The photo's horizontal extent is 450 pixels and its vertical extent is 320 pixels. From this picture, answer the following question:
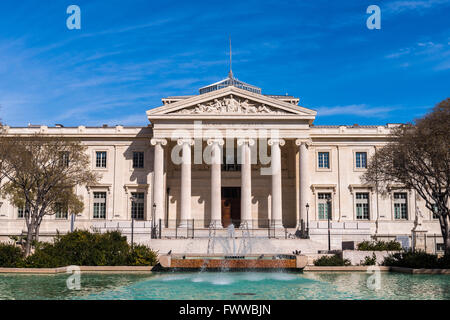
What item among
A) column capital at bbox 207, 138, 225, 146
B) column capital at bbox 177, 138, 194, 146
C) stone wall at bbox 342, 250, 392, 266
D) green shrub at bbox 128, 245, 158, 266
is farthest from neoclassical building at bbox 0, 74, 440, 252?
green shrub at bbox 128, 245, 158, 266

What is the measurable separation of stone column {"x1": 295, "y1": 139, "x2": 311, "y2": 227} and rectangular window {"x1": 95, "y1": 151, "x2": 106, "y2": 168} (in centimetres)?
2219

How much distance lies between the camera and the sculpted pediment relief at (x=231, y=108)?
53.2 m

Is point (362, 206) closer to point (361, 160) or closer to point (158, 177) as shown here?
point (361, 160)

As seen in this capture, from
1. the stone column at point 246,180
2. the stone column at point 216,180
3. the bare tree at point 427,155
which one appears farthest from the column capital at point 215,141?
the bare tree at point 427,155

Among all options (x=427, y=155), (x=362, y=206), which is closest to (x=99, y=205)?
(x=362, y=206)

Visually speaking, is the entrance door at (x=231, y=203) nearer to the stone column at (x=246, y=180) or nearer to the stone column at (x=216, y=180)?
the stone column at (x=216, y=180)

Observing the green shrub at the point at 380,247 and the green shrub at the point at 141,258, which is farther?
the green shrub at the point at 380,247

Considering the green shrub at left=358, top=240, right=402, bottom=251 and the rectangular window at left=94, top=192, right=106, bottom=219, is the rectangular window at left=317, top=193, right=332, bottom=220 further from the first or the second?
the rectangular window at left=94, top=192, right=106, bottom=219

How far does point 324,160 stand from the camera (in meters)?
58.1

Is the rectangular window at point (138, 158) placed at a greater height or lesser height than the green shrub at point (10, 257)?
greater

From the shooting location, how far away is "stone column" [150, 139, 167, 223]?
170 ft

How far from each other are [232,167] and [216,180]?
279 inches

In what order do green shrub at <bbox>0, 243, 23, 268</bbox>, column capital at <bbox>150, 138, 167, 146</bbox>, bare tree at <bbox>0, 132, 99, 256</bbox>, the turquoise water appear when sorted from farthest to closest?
column capital at <bbox>150, 138, 167, 146</bbox>, bare tree at <bbox>0, 132, 99, 256</bbox>, green shrub at <bbox>0, 243, 23, 268</bbox>, the turquoise water

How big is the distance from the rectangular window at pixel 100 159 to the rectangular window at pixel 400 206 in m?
33.5
